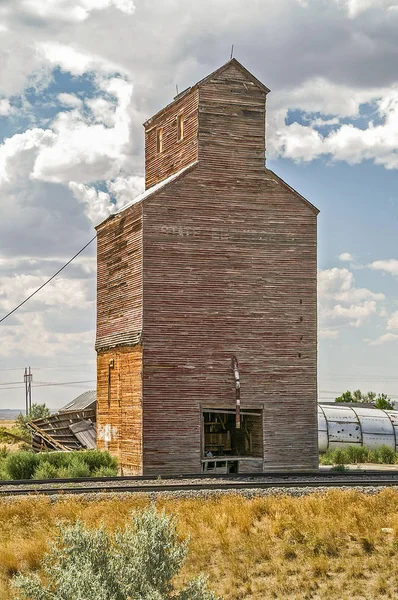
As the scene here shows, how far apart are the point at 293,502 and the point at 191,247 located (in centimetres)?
1408

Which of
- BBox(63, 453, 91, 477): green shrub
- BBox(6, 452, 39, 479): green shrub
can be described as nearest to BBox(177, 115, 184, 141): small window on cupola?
BBox(63, 453, 91, 477): green shrub

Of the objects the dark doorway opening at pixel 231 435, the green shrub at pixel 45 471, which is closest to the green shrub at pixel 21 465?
the green shrub at pixel 45 471

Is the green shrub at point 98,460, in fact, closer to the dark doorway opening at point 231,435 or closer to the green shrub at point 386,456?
the dark doorway opening at point 231,435

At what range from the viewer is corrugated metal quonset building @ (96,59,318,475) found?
97.0ft

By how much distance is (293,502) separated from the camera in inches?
706

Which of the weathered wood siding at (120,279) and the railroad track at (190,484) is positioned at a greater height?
the weathered wood siding at (120,279)

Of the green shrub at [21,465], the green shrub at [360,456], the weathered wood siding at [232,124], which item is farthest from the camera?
the green shrub at [360,456]

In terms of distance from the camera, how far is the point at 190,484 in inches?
878

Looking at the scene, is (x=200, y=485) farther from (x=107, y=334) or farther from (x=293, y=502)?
(x=107, y=334)

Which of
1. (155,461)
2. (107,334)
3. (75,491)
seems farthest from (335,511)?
(107,334)

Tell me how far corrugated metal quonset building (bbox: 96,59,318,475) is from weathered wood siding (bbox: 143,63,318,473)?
0.04 meters

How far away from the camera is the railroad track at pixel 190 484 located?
824 inches

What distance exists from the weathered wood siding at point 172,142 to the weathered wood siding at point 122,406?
7.67m

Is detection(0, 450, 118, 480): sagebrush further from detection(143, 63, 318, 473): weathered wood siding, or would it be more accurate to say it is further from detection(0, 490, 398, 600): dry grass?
detection(0, 490, 398, 600): dry grass
